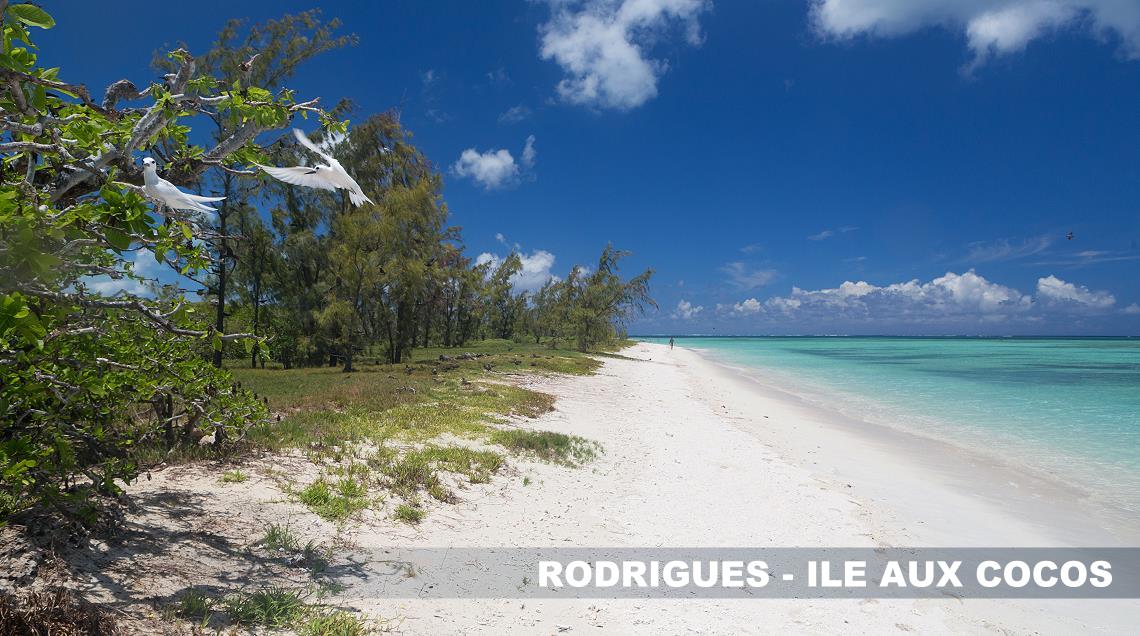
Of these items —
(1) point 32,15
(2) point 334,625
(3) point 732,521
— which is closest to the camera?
(1) point 32,15

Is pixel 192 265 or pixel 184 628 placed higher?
pixel 192 265

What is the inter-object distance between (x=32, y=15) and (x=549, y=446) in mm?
9189

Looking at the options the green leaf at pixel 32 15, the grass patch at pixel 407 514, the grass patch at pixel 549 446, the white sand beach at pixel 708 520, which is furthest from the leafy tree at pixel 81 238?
the grass patch at pixel 549 446

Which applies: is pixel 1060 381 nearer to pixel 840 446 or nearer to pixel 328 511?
pixel 840 446

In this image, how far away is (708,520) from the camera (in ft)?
24.3

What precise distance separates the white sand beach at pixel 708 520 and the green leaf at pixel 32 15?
3.77 meters

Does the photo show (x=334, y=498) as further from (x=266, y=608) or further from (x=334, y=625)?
(x=334, y=625)

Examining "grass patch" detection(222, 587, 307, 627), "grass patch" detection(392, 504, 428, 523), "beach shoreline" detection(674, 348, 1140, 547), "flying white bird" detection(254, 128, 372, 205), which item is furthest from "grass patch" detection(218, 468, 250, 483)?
"beach shoreline" detection(674, 348, 1140, 547)

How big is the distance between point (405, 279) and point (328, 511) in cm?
2123

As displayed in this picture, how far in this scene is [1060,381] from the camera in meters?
32.8

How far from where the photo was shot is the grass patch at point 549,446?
9.86 m

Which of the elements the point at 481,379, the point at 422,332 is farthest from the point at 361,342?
the point at 422,332

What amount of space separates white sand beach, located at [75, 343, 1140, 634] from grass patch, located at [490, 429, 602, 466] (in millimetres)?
428

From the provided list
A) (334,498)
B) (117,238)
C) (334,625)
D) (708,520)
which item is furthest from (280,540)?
(708,520)
